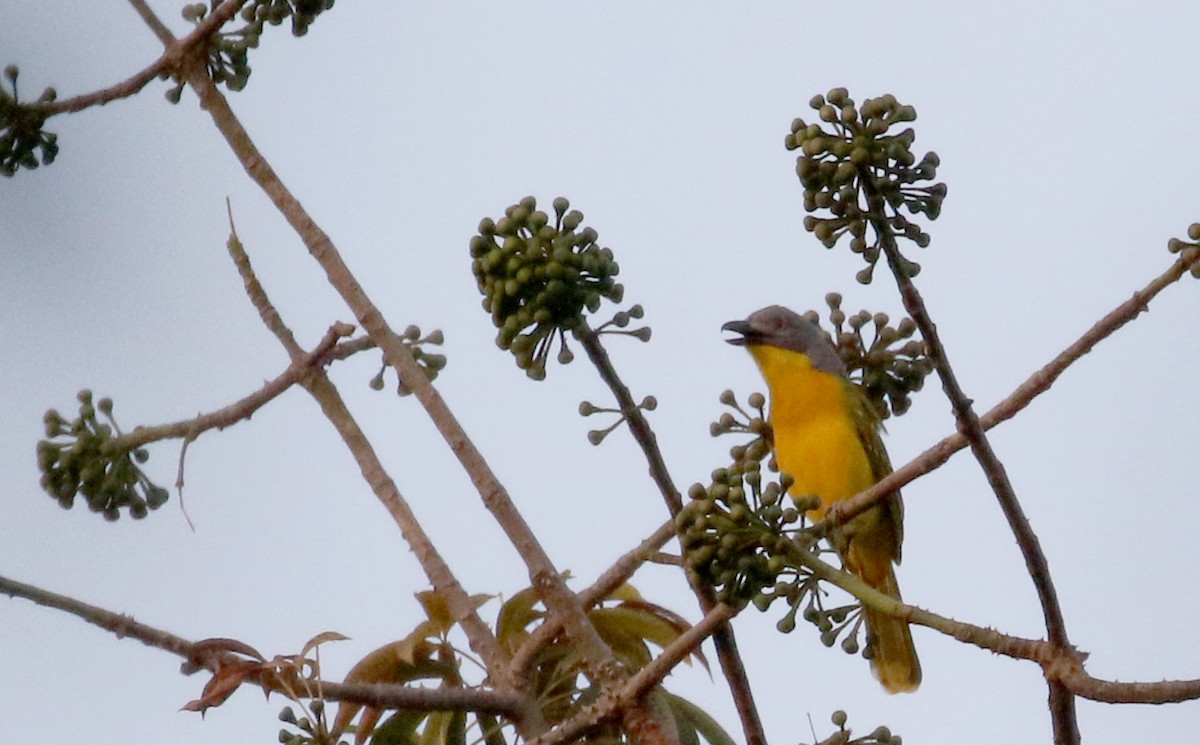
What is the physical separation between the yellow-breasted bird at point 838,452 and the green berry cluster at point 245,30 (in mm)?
3127

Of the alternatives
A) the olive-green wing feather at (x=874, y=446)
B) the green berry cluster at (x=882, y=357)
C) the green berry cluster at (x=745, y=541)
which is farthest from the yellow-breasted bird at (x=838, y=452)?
the green berry cluster at (x=745, y=541)

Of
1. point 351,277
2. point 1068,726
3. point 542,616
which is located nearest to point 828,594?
point 1068,726

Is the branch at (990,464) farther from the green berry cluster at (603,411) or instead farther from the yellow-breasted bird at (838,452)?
the yellow-breasted bird at (838,452)

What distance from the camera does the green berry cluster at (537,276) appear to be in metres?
3.21

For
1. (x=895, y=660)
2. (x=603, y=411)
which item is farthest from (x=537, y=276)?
(x=895, y=660)

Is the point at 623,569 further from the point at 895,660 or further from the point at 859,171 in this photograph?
the point at 895,660

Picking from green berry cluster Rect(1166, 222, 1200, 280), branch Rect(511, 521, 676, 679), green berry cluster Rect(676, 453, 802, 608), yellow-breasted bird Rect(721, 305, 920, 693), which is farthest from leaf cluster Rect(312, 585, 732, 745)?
yellow-breasted bird Rect(721, 305, 920, 693)

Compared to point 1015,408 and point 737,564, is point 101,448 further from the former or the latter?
point 1015,408

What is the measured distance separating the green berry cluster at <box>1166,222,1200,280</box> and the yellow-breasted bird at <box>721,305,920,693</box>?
3521 mm

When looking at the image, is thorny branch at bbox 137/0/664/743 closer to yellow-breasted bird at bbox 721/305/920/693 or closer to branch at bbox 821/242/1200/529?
branch at bbox 821/242/1200/529

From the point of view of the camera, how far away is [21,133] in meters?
4.27

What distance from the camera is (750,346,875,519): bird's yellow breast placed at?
6.86m

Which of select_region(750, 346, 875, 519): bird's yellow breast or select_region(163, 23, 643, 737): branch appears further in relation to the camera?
select_region(750, 346, 875, 519): bird's yellow breast

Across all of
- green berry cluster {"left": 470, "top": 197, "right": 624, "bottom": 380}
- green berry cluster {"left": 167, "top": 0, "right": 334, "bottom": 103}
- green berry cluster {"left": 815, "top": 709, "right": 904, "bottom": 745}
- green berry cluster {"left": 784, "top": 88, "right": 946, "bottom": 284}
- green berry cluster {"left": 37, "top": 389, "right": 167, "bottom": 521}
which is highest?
green berry cluster {"left": 167, "top": 0, "right": 334, "bottom": 103}
